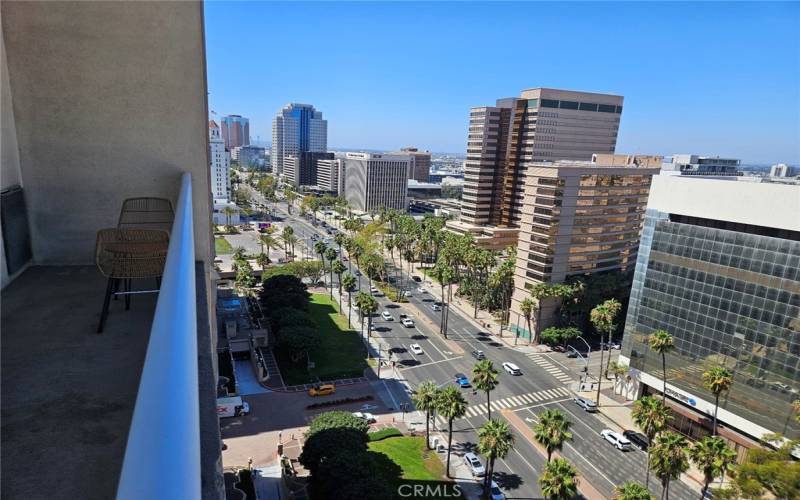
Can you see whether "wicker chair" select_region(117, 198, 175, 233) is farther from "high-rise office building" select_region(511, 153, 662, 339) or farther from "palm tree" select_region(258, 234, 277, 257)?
"palm tree" select_region(258, 234, 277, 257)

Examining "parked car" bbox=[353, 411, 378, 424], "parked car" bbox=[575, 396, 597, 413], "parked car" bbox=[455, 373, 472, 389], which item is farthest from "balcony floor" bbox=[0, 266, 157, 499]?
"parked car" bbox=[575, 396, 597, 413]

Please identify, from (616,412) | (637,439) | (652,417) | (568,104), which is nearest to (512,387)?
(616,412)

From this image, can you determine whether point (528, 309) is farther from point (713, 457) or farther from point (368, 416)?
point (713, 457)

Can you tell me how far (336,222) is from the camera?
113 meters

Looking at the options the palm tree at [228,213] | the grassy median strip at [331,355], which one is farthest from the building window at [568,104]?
the palm tree at [228,213]

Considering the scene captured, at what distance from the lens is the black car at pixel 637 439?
3325 cm

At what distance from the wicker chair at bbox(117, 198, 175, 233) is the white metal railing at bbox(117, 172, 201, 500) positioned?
19.8 feet

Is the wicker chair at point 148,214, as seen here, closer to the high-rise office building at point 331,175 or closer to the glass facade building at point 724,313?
the glass facade building at point 724,313

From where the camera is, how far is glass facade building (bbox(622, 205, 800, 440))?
29484mm

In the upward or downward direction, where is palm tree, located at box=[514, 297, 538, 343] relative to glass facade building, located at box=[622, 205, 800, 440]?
downward

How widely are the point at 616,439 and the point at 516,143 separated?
57599mm

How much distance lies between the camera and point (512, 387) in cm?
4044

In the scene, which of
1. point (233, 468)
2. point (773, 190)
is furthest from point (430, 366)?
point (773, 190)

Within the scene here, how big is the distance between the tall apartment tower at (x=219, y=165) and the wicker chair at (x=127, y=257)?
365ft
